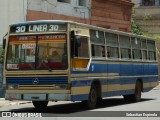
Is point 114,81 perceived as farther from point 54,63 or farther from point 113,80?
point 54,63

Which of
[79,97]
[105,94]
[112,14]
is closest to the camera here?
[79,97]

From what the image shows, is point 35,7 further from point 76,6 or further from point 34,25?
point 34,25

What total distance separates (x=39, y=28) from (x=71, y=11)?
14759 mm

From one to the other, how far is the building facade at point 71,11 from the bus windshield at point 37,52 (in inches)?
405

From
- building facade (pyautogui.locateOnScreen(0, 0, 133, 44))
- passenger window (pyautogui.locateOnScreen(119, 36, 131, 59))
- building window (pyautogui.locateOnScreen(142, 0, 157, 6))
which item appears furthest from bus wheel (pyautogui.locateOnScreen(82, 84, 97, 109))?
building window (pyautogui.locateOnScreen(142, 0, 157, 6))

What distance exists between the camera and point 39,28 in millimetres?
17422

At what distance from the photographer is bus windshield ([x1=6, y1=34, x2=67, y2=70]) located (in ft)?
55.7

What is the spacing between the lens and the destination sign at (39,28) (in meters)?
17.2

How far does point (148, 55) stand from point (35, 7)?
755 centimetres

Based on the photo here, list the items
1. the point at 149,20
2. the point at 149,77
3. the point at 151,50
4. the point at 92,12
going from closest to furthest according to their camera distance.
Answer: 1. the point at 149,77
2. the point at 151,50
3. the point at 92,12
4. the point at 149,20

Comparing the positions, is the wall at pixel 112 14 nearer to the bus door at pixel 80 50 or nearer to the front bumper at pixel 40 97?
the bus door at pixel 80 50

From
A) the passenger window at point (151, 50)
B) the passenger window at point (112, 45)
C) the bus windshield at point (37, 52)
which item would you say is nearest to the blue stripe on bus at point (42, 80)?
the bus windshield at point (37, 52)

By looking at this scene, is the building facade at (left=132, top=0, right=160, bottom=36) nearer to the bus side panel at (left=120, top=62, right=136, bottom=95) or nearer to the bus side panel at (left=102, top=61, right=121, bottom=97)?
the bus side panel at (left=120, top=62, right=136, bottom=95)

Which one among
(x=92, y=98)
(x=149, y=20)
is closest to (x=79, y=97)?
(x=92, y=98)
